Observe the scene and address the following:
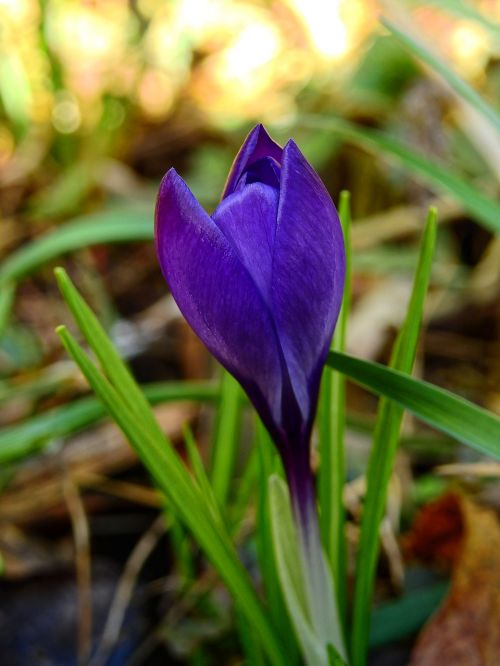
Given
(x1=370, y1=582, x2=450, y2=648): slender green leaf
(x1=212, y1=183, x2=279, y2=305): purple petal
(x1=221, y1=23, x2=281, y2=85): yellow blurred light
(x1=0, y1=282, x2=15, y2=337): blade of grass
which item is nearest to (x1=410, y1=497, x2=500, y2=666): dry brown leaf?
(x1=370, y1=582, x2=450, y2=648): slender green leaf

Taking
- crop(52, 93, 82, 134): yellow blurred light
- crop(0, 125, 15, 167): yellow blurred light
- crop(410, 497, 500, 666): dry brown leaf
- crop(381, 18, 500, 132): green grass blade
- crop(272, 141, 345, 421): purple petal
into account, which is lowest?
crop(410, 497, 500, 666): dry brown leaf

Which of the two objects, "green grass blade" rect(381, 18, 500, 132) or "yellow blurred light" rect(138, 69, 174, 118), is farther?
"yellow blurred light" rect(138, 69, 174, 118)

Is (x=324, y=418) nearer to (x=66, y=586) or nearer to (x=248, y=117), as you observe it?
(x=66, y=586)

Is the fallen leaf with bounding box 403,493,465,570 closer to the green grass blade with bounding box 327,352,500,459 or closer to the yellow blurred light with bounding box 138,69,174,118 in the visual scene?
the green grass blade with bounding box 327,352,500,459

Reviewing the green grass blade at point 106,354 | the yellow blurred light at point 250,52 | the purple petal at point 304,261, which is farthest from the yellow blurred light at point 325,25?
the purple petal at point 304,261

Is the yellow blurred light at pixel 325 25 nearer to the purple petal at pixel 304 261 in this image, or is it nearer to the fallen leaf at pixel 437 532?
the fallen leaf at pixel 437 532

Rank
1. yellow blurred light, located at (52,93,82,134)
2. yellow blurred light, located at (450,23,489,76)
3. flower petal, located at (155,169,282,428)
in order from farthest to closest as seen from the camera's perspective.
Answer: yellow blurred light, located at (52,93,82,134), yellow blurred light, located at (450,23,489,76), flower petal, located at (155,169,282,428)

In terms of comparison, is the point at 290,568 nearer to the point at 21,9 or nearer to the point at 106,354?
the point at 106,354
